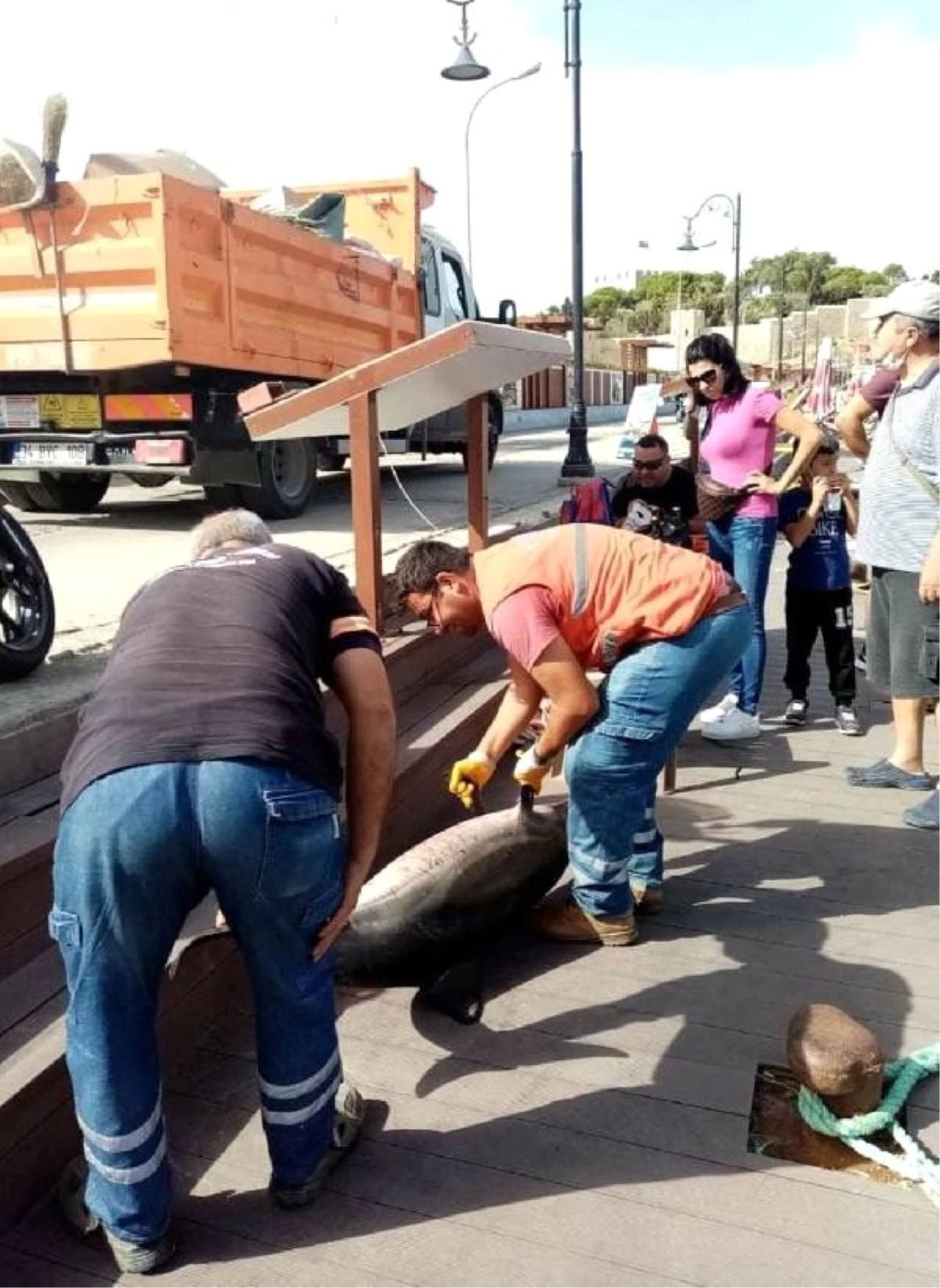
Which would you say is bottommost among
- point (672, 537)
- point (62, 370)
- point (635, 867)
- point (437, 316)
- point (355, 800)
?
point (635, 867)

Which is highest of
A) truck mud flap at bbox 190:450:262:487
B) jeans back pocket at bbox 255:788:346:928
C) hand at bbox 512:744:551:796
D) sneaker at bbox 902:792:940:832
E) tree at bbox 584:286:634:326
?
tree at bbox 584:286:634:326

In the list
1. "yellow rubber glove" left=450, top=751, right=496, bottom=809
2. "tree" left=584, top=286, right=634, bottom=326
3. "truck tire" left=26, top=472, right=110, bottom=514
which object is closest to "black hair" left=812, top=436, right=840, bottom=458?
"yellow rubber glove" left=450, top=751, right=496, bottom=809

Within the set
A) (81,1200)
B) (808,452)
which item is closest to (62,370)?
(808,452)

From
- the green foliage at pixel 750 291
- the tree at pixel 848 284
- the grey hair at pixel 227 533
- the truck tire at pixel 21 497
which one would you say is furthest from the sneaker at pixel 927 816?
the tree at pixel 848 284

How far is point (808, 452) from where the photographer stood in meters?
4.89

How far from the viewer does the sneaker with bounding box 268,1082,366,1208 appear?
217 cm

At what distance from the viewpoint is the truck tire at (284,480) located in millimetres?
7750

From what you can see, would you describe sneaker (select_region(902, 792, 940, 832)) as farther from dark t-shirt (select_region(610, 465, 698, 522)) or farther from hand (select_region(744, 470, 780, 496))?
dark t-shirt (select_region(610, 465, 698, 522))

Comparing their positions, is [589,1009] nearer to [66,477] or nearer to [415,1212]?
[415,1212]

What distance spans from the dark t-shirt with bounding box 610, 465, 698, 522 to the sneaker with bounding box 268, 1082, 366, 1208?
11.4 ft

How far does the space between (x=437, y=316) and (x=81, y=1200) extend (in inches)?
384

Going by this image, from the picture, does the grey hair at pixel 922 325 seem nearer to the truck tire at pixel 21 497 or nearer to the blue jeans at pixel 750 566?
the blue jeans at pixel 750 566

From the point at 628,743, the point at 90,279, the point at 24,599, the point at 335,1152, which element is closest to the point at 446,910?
the point at 628,743

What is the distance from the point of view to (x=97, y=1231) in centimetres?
211
